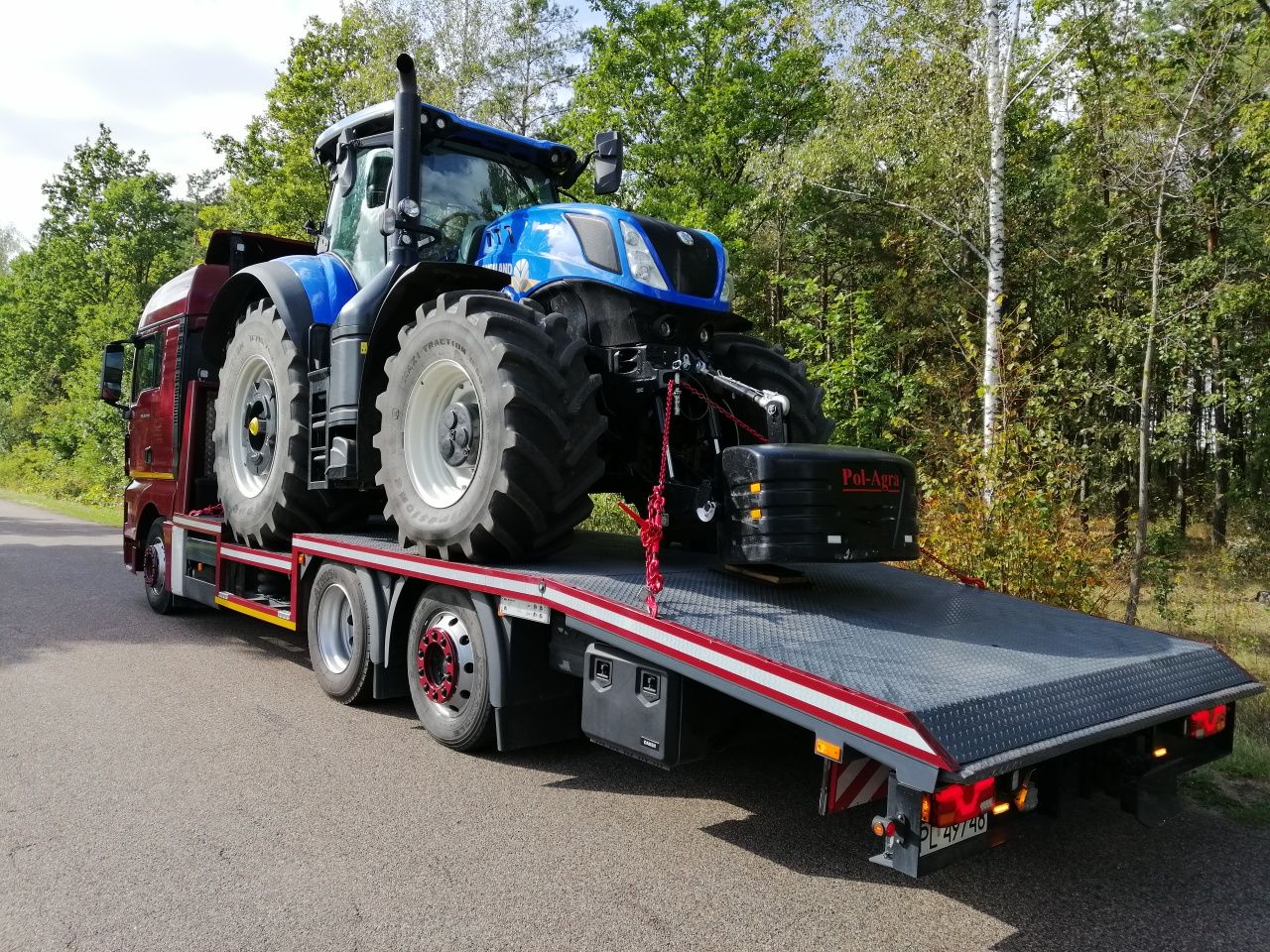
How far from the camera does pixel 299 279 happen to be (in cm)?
658

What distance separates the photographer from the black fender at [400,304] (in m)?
5.30

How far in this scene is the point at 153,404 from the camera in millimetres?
8711

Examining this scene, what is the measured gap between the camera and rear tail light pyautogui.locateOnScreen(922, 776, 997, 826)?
2766 mm

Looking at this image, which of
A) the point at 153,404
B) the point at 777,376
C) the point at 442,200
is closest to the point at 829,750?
the point at 777,376

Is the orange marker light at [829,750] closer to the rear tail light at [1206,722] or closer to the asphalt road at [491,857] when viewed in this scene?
the asphalt road at [491,857]

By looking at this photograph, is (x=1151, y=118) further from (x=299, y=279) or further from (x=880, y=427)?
(x=299, y=279)

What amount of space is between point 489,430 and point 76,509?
22665 mm

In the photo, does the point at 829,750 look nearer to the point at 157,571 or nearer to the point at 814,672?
the point at 814,672

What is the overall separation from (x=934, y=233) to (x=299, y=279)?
11896 millimetres

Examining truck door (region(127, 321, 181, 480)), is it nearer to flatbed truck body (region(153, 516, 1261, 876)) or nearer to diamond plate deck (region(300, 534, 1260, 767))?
flatbed truck body (region(153, 516, 1261, 876))

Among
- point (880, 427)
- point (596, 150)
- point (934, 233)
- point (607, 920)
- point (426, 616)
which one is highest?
point (934, 233)

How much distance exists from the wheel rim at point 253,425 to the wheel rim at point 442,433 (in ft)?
6.14

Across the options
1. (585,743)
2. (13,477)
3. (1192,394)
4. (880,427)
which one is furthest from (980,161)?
(13,477)

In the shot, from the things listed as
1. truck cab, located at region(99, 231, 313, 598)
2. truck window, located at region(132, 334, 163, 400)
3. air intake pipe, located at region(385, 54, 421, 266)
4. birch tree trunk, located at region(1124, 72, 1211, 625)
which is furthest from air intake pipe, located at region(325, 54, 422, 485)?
birch tree trunk, located at region(1124, 72, 1211, 625)
